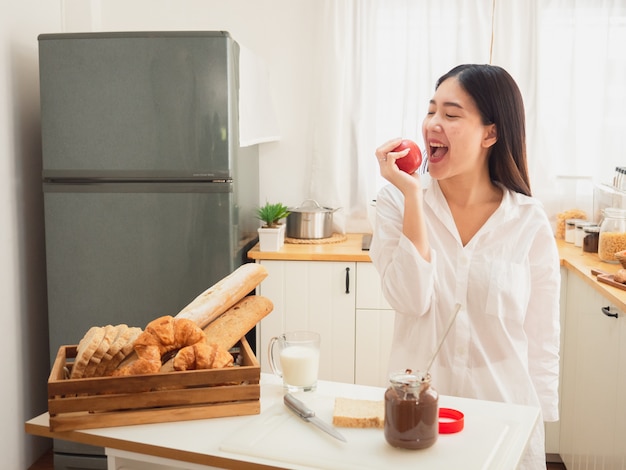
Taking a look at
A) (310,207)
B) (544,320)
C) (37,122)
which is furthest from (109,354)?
(310,207)

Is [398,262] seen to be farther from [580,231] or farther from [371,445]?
[580,231]

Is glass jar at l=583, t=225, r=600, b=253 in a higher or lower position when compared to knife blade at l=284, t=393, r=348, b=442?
higher

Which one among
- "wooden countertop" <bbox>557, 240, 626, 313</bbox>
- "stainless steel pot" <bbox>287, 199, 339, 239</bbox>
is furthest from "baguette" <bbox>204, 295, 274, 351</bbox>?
"stainless steel pot" <bbox>287, 199, 339, 239</bbox>

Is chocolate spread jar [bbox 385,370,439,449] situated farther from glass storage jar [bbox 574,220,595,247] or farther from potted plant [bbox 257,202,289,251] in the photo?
glass storage jar [bbox 574,220,595,247]

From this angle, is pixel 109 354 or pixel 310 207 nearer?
pixel 109 354

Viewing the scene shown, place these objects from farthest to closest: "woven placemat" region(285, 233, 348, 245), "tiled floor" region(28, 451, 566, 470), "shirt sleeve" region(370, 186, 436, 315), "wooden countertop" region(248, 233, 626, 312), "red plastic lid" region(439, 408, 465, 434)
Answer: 1. "woven placemat" region(285, 233, 348, 245)
2. "tiled floor" region(28, 451, 566, 470)
3. "wooden countertop" region(248, 233, 626, 312)
4. "shirt sleeve" region(370, 186, 436, 315)
5. "red plastic lid" region(439, 408, 465, 434)

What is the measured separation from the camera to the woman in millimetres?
1894

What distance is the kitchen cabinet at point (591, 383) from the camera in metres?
2.44

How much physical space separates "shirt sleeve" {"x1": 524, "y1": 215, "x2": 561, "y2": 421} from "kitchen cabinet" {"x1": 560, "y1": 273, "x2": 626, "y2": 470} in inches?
21.3

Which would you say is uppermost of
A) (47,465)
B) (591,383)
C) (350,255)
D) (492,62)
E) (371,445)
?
(492,62)

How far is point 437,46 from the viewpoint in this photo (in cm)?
362

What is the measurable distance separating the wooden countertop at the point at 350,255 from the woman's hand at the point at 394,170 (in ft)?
3.84

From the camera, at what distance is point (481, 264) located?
1.92 metres

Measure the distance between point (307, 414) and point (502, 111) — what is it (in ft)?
3.01
